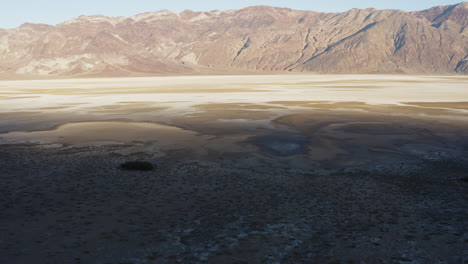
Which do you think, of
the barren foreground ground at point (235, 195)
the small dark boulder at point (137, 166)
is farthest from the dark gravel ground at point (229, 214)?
the small dark boulder at point (137, 166)

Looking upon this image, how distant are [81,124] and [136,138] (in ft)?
17.9

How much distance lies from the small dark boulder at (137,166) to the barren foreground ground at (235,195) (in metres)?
0.29

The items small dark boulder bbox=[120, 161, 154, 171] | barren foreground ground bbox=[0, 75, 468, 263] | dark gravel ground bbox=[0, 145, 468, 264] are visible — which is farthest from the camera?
small dark boulder bbox=[120, 161, 154, 171]

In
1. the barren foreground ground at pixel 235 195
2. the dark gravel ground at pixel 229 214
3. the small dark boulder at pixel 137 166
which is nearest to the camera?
the dark gravel ground at pixel 229 214

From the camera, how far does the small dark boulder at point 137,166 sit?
1174cm

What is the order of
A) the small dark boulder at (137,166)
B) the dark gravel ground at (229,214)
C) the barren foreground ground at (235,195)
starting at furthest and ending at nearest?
1. the small dark boulder at (137,166)
2. the barren foreground ground at (235,195)
3. the dark gravel ground at (229,214)

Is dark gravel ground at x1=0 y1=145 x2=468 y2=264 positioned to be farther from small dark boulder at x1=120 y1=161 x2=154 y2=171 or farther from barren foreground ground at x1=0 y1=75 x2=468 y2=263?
small dark boulder at x1=120 y1=161 x2=154 y2=171

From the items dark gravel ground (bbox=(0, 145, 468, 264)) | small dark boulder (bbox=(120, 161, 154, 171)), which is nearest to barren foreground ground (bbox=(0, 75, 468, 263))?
dark gravel ground (bbox=(0, 145, 468, 264))

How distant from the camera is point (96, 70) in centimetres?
16075

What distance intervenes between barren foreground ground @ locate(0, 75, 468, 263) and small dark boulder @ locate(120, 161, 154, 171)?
291 millimetres

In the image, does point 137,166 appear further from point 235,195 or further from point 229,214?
point 229,214

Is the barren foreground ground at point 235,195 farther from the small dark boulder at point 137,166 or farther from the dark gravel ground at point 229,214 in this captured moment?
the small dark boulder at point 137,166

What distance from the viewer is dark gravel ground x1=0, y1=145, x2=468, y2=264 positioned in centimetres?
641

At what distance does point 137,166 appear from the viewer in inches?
467
